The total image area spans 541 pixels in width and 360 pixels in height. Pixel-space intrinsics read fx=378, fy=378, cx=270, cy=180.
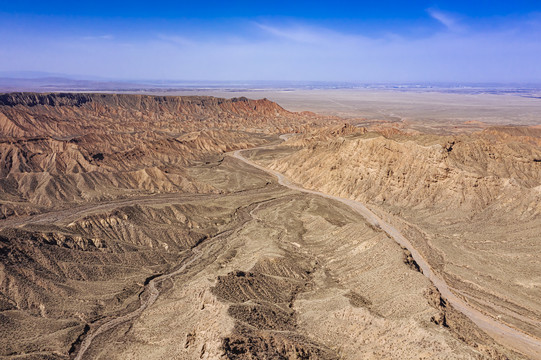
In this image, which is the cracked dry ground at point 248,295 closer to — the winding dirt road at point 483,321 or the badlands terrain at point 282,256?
the badlands terrain at point 282,256

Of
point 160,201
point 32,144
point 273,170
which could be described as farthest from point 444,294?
point 32,144

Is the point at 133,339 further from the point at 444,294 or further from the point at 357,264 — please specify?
the point at 444,294

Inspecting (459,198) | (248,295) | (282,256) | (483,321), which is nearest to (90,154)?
(282,256)

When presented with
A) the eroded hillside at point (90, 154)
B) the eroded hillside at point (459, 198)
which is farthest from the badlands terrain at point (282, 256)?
the eroded hillside at point (90, 154)

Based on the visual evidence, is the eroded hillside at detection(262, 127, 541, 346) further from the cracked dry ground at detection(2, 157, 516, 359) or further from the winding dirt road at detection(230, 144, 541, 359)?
the cracked dry ground at detection(2, 157, 516, 359)

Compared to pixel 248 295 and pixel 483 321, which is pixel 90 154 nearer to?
pixel 248 295
